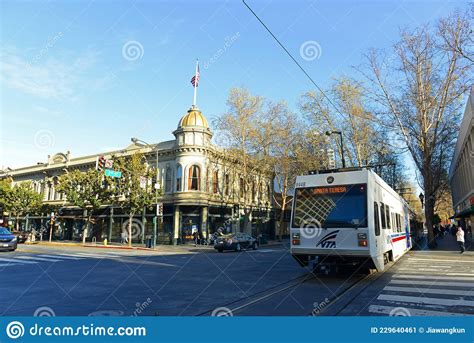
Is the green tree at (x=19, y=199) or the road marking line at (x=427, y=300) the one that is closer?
the road marking line at (x=427, y=300)

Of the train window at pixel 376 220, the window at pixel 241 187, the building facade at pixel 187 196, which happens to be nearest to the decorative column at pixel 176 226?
the building facade at pixel 187 196

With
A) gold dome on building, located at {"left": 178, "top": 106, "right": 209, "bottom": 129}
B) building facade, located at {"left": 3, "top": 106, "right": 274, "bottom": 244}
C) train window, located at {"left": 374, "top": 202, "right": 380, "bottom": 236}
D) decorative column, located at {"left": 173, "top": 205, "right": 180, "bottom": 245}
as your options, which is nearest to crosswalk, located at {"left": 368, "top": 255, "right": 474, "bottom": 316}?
train window, located at {"left": 374, "top": 202, "right": 380, "bottom": 236}

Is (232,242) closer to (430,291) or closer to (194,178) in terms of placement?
(194,178)

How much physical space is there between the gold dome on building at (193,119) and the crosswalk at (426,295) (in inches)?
1070

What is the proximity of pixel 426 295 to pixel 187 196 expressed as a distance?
27.6 metres

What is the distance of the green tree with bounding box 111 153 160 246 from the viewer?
108 feet

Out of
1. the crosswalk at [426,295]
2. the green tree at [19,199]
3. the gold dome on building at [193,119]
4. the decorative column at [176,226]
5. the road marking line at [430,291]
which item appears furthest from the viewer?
the green tree at [19,199]

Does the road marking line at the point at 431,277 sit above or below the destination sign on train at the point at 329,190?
below

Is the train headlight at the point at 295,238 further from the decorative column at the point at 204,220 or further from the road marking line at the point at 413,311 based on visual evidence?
the decorative column at the point at 204,220

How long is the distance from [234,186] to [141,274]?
1116 inches

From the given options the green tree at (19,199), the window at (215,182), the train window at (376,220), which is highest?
the window at (215,182)

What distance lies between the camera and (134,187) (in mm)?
33281

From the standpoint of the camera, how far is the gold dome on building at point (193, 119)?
35.6 m

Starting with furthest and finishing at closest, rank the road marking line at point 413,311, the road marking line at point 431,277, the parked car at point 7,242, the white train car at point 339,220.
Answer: the parked car at point 7,242 → the road marking line at point 431,277 → the white train car at point 339,220 → the road marking line at point 413,311
